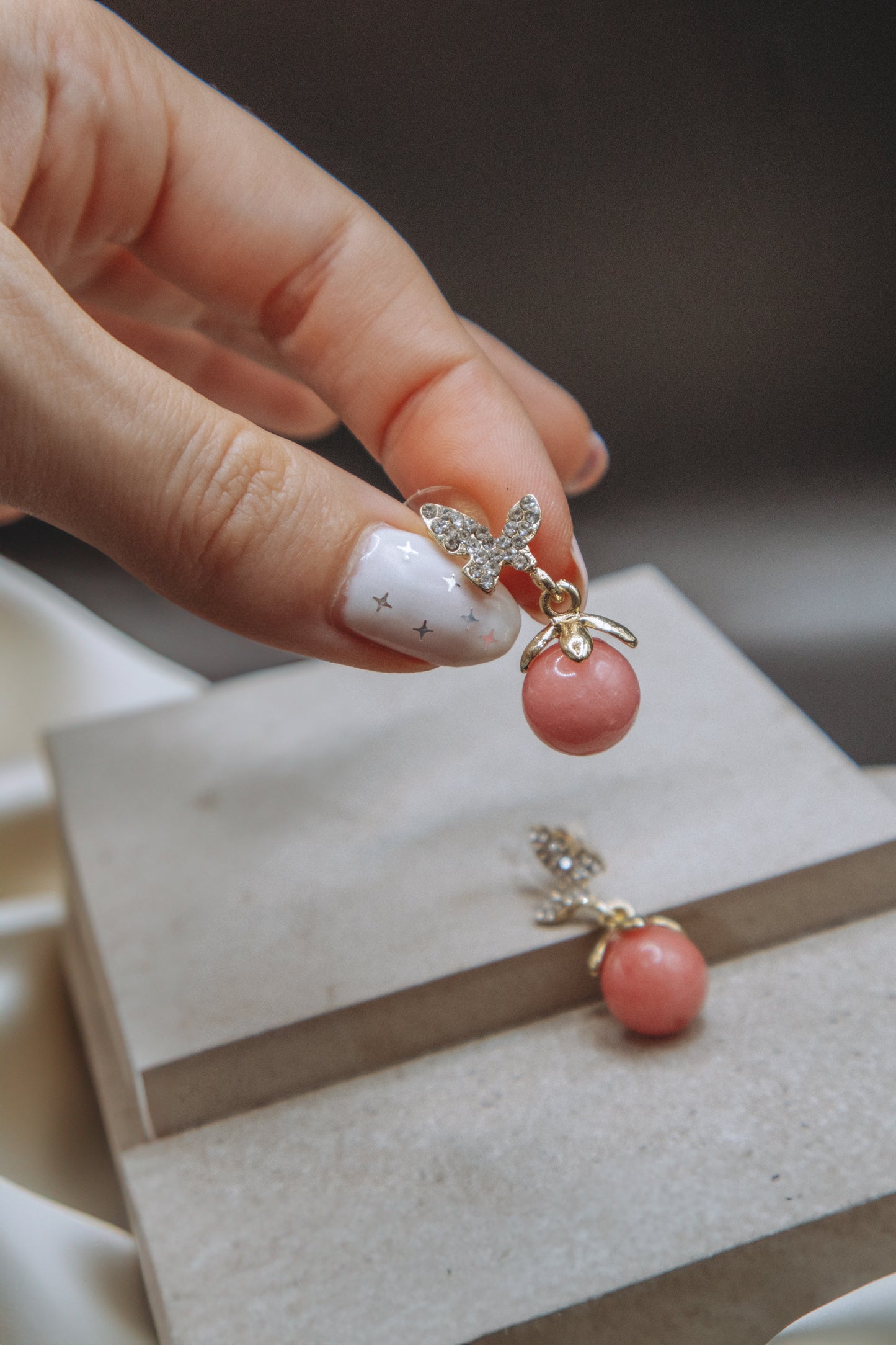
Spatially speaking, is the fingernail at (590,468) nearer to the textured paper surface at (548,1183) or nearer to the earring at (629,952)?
the earring at (629,952)

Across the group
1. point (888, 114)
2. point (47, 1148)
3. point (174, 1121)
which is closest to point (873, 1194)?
point (174, 1121)

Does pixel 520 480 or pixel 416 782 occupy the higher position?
pixel 520 480

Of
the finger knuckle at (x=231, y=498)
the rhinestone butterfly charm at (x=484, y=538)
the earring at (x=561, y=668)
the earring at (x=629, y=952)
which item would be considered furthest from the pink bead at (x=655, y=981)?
the finger knuckle at (x=231, y=498)

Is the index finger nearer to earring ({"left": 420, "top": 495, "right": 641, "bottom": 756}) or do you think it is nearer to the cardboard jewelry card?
earring ({"left": 420, "top": 495, "right": 641, "bottom": 756})

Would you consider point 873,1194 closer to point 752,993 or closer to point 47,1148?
point 752,993

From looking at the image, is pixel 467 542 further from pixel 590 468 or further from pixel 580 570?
pixel 590 468

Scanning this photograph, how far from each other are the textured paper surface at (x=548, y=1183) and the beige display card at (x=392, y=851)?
0.05 metres

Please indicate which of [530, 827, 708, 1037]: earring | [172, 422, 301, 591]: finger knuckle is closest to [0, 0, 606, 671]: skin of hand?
[172, 422, 301, 591]: finger knuckle

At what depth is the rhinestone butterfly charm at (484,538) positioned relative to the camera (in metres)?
0.75

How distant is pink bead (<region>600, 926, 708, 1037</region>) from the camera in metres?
0.96

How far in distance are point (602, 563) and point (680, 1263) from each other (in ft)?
3.72

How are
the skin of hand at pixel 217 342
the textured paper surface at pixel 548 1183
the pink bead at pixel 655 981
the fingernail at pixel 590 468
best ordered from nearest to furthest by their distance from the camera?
the skin of hand at pixel 217 342
the textured paper surface at pixel 548 1183
the pink bead at pixel 655 981
the fingernail at pixel 590 468

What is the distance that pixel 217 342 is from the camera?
51.5 inches

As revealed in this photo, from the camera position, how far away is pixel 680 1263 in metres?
0.81
